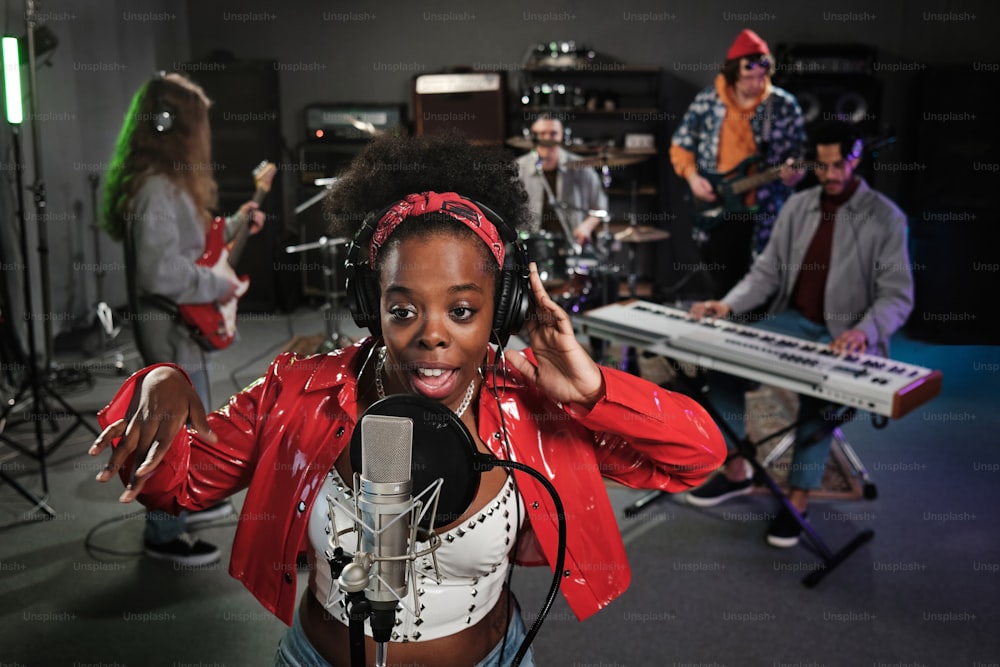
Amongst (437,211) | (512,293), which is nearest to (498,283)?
(512,293)

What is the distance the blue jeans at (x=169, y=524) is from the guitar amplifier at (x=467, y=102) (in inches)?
180

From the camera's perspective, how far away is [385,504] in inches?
34.3

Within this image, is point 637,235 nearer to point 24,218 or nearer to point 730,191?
point 730,191

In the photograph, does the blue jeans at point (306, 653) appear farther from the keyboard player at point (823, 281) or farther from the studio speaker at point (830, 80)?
the studio speaker at point (830, 80)

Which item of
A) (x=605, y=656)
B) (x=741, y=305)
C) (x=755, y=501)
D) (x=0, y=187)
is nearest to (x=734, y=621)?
(x=605, y=656)

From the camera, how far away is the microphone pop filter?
0.95m

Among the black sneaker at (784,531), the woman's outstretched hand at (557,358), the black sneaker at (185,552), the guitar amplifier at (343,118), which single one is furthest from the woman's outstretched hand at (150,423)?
the guitar amplifier at (343,118)

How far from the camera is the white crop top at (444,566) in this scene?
135cm

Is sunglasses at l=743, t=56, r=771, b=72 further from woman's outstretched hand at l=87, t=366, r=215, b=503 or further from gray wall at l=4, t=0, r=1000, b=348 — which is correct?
woman's outstretched hand at l=87, t=366, r=215, b=503

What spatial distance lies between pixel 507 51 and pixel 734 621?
20.5 ft

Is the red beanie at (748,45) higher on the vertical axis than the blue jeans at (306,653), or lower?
higher

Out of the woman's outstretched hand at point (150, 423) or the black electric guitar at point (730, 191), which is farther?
the black electric guitar at point (730, 191)

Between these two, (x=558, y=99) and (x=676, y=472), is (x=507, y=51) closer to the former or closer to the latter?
(x=558, y=99)

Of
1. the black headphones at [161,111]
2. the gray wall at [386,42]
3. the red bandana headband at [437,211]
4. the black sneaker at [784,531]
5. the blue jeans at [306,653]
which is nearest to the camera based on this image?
the red bandana headband at [437,211]
